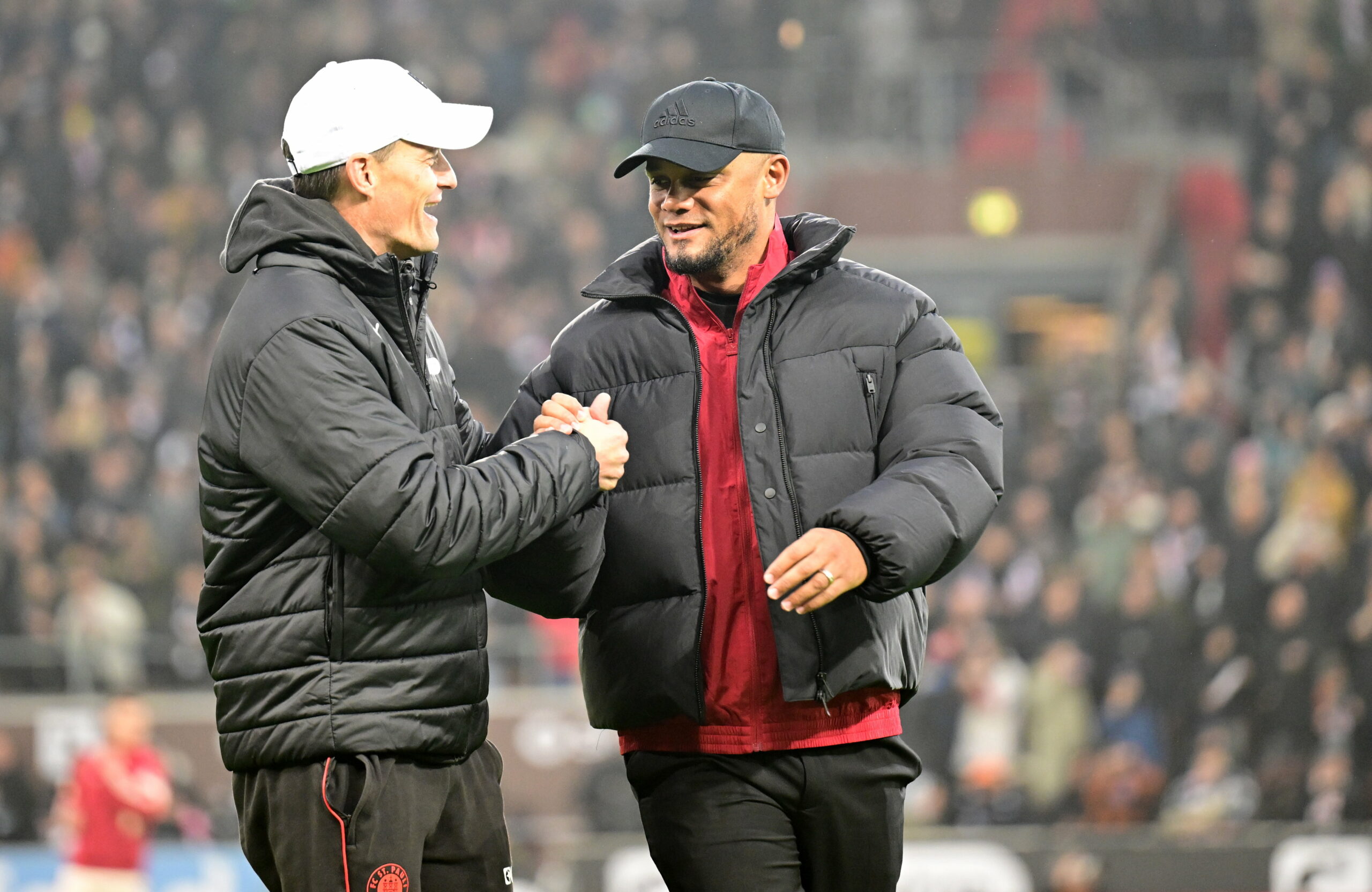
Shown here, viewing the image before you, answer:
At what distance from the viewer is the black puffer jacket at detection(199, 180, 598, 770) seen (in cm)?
226

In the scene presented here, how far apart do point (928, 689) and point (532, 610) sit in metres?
5.11

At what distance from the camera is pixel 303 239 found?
7.89 feet

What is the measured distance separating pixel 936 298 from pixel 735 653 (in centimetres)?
678

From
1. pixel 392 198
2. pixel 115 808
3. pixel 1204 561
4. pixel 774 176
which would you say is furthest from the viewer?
pixel 1204 561

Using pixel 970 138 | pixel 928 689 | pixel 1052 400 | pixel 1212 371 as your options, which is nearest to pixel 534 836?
pixel 928 689

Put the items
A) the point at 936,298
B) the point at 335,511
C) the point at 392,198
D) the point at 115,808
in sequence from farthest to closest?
→ the point at 936,298 → the point at 115,808 → the point at 392,198 → the point at 335,511

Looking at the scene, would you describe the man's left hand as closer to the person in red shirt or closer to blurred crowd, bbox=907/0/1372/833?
blurred crowd, bbox=907/0/1372/833

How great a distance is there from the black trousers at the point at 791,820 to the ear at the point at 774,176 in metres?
1.01

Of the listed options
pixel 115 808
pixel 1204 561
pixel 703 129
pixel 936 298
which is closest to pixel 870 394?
pixel 703 129

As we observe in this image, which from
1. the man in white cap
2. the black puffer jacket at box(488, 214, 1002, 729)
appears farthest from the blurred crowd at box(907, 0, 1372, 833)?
the man in white cap

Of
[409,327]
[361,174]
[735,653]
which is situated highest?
[361,174]

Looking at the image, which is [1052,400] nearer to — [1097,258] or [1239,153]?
[1097,258]

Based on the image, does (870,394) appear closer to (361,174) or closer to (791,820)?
(791,820)

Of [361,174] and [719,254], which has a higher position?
[361,174]
